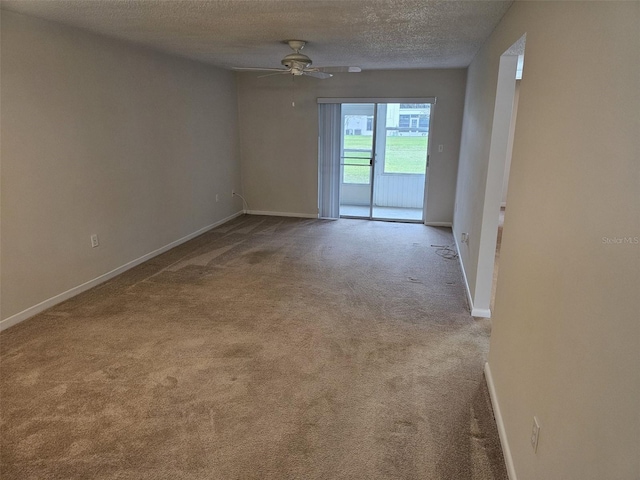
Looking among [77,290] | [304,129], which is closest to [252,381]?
[77,290]

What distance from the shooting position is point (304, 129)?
6.52 meters

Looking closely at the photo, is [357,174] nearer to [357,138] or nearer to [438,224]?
[357,138]

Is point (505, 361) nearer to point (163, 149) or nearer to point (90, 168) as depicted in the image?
point (90, 168)

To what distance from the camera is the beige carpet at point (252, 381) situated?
1.92 meters

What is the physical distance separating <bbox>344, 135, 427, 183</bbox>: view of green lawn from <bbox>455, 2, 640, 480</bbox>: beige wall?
459cm

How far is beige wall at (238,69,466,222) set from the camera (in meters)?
6.00

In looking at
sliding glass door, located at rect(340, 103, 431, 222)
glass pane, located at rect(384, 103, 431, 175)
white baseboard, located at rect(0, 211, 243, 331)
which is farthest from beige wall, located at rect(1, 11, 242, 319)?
glass pane, located at rect(384, 103, 431, 175)

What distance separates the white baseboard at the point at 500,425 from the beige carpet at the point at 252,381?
0.04 meters

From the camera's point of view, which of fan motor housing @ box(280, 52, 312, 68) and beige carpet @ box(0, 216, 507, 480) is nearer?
beige carpet @ box(0, 216, 507, 480)

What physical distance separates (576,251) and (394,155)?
20.4 ft

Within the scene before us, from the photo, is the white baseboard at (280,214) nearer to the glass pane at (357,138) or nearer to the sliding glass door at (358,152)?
the sliding glass door at (358,152)

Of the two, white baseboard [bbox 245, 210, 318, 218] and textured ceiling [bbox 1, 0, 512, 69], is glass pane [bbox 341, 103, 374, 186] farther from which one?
textured ceiling [bbox 1, 0, 512, 69]

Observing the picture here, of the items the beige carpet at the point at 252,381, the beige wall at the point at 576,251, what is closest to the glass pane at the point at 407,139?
the beige carpet at the point at 252,381

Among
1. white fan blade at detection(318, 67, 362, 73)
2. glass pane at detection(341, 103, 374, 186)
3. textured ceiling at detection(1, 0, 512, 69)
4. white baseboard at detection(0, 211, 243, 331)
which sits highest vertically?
textured ceiling at detection(1, 0, 512, 69)
